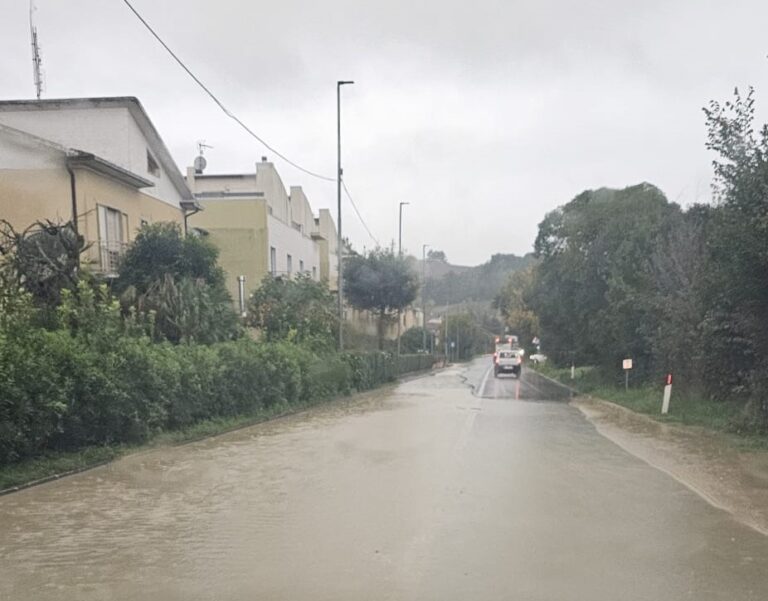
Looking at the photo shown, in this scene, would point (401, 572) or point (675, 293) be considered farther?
point (675, 293)

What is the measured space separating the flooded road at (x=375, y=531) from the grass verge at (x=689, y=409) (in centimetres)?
308

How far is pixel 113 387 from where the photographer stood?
37.0 feet

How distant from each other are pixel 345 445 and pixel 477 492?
4535 millimetres

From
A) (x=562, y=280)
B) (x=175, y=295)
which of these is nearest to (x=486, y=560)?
(x=175, y=295)

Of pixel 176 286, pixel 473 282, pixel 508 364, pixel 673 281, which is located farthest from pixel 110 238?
pixel 473 282

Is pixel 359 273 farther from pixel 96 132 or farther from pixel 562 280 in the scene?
pixel 96 132

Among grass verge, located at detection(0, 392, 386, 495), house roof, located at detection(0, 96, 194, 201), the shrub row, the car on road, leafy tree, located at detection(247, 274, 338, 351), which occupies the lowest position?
the car on road

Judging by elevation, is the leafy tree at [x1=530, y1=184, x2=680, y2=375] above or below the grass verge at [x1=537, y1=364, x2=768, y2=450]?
above

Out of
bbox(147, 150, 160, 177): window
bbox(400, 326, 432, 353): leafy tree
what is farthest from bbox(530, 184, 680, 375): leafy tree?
bbox(400, 326, 432, 353): leafy tree

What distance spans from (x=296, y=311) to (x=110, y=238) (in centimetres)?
800

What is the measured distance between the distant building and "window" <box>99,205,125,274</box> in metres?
7.92

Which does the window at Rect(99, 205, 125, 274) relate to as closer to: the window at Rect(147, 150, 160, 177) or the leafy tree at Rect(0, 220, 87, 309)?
the window at Rect(147, 150, 160, 177)

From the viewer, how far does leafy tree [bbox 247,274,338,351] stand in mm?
26703

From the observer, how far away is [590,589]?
5.18 m
